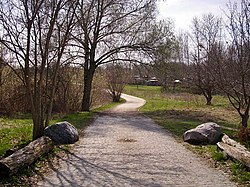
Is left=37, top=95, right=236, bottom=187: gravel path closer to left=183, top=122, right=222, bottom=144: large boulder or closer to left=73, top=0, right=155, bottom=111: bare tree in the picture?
left=183, top=122, right=222, bottom=144: large boulder

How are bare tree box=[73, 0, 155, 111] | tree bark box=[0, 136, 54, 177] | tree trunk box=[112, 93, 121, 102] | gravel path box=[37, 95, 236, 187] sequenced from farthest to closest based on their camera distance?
tree trunk box=[112, 93, 121, 102]
bare tree box=[73, 0, 155, 111]
gravel path box=[37, 95, 236, 187]
tree bark box=[0, 136, 54, 177]

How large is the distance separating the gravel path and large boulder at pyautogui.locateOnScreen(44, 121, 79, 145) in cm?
41

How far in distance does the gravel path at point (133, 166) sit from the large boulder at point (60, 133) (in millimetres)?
412

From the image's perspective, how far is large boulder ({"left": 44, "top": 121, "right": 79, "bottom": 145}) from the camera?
38.5 feet

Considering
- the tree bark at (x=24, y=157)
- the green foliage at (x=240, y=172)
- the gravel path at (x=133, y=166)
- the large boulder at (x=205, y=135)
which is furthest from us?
the large boulder at (x=205, y=135)

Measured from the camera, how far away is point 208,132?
40.4 feet

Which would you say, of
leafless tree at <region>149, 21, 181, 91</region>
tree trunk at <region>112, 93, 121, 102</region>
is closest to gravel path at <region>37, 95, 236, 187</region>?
leafless tree at <region>149, 21, 181, 91</region>

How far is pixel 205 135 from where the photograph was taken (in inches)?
479

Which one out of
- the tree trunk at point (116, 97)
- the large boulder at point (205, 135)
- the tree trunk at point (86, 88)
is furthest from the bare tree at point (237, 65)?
the tree trunk at point (116, 97)

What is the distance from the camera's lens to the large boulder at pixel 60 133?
11750 mm

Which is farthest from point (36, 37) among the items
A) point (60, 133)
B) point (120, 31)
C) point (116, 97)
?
point (116, 97)

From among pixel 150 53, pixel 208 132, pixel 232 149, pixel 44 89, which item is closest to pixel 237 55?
pixel 208 132

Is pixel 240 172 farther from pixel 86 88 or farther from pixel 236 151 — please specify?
pixel 86 88

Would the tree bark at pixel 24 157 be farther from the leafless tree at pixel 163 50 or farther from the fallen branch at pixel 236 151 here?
the leafless tree at pixel 163 50
